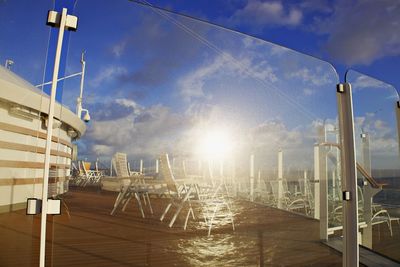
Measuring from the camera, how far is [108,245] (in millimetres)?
2363

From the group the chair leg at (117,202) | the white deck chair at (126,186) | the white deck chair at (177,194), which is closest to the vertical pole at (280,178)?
the white deck chair at (177,194)

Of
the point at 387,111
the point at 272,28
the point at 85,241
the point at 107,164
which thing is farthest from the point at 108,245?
the point at 272,28

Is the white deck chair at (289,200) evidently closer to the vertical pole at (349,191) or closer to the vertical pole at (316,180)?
the vertical pole at (316,180)

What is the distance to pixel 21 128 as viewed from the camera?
136 cm

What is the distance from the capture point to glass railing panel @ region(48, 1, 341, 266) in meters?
1.88

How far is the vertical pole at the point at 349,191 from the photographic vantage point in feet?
6.53

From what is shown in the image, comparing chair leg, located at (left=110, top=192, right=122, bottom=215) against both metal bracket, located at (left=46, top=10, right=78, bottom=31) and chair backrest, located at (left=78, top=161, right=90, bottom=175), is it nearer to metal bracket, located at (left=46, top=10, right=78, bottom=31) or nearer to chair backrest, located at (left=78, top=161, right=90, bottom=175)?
chair backrest, located at (left=78, top=161, right=90, bottom=175)

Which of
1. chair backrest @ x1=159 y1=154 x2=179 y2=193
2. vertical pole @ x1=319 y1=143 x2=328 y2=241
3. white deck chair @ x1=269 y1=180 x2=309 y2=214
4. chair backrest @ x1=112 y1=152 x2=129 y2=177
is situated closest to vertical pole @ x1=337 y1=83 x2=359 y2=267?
vertical pole @ x1=319 y1=143 x2=328 y2=241

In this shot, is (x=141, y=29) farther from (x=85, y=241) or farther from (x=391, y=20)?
(x=391, y=20)

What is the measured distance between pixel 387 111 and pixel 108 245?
252cm

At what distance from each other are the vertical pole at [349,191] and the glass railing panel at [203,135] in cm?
22

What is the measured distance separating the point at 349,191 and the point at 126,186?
183cm

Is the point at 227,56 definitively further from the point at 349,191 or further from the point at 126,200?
the point at 126,200

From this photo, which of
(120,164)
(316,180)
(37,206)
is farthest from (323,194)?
(37,206)
